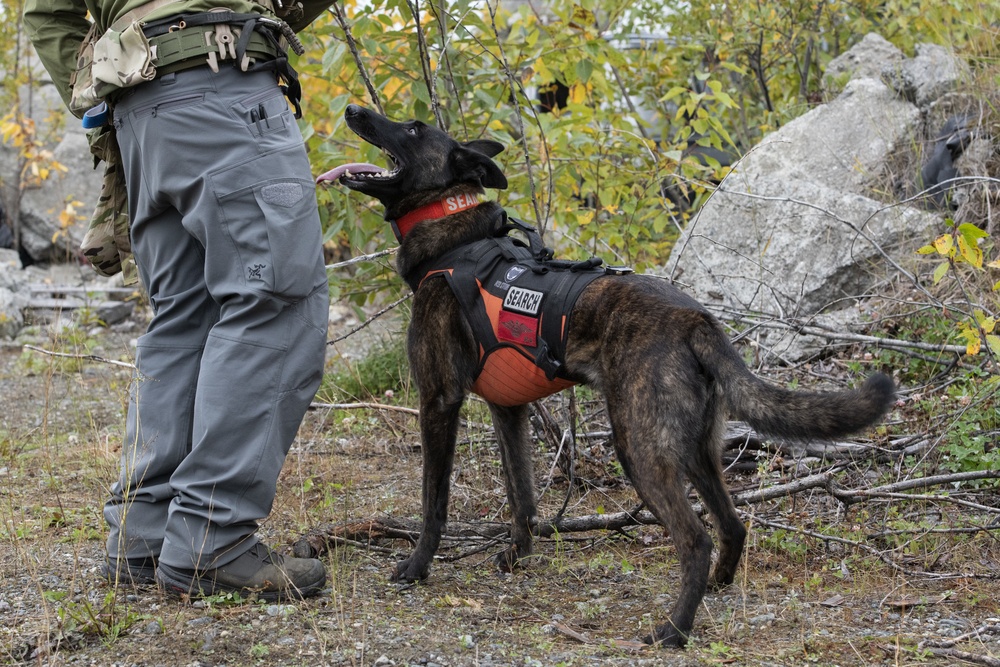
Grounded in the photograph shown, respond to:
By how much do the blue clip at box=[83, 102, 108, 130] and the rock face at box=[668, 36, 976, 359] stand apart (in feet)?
9.00

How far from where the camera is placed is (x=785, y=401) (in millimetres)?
2713

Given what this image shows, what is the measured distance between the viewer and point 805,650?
264cm

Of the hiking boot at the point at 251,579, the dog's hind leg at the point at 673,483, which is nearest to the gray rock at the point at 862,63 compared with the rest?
the dog's hind leg at the point at 673,483

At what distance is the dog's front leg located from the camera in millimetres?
3330

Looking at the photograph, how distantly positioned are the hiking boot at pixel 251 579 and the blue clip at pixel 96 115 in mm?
1487

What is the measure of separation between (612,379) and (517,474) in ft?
2.77

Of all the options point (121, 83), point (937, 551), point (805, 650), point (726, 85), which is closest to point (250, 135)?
point (121, 83)

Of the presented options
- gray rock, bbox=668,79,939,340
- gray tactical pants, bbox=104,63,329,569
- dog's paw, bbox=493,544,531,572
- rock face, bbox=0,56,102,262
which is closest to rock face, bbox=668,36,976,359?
gray rock, bbox=668,79,939,340

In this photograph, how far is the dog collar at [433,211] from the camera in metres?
3.55

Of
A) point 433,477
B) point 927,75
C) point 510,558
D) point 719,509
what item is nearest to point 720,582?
point 719,509

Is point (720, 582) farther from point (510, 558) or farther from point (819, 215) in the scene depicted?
point (819, 215)

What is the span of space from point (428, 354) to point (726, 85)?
5.32m

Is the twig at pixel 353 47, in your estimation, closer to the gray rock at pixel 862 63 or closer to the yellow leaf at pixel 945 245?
the yellow leaf at pixel 945 245

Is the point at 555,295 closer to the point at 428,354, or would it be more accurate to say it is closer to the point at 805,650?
the point at 428,354
